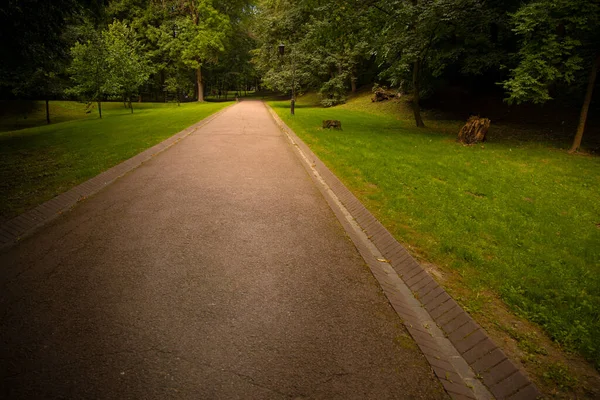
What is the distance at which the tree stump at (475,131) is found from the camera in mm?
13984

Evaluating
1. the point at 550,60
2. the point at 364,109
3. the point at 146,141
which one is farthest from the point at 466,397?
the point at 364,109

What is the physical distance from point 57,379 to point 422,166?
9.67 m

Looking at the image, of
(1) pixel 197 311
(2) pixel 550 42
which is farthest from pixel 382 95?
(1) pixel 197 311

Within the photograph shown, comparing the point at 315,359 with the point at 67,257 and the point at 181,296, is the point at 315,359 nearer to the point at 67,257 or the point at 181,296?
the point at 181,296

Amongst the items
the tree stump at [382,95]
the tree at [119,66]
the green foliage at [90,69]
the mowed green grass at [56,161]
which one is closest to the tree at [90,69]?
the green foliage at [90,69]

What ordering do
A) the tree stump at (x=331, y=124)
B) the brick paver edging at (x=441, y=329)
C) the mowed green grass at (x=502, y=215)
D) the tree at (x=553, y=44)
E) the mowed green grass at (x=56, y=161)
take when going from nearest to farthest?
the brick paver edging at (x=441, y=329) < the mowed green grass at (x=502, y=215) < the mowed green grass at (x=56, y=161) < the tree at (x=553, y=44) < the tree stump at (x=331, y=124)

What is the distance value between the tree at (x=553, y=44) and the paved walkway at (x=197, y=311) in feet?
38.5

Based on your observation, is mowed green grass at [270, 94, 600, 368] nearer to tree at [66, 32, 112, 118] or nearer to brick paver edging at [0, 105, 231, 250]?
brick paver edging at [0, 105, 231, 250]

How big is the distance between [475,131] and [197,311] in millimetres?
14809

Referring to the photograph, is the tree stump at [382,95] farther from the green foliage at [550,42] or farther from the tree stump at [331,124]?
the green foliage at [550,42]

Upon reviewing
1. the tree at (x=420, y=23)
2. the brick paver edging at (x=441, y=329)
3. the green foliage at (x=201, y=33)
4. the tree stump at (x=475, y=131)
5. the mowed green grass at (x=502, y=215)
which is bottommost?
the brick paver edging at (x=441, y=329)

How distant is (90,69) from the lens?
2503cm

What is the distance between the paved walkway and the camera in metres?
2.55

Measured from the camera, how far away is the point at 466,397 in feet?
8.44
